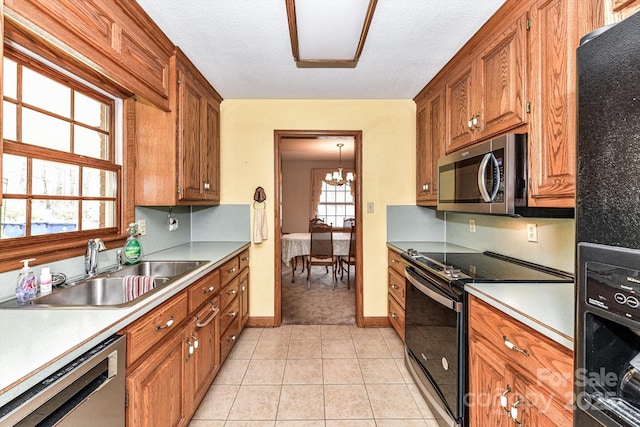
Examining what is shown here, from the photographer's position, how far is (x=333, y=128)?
121 inches

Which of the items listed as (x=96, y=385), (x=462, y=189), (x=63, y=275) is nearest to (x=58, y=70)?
→ (x=63, y=275)

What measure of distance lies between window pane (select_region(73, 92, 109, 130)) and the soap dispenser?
0.89 metres

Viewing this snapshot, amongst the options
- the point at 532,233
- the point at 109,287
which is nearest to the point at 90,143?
the point at 109,287

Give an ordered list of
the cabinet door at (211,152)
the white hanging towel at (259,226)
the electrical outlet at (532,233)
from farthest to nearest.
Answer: the white hanging towel at (259,226), the cabinet door at (211,152), the electrical outlet at (532,233)

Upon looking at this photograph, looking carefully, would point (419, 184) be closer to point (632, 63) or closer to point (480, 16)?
point (480, 16)

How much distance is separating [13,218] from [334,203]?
21.3 ft

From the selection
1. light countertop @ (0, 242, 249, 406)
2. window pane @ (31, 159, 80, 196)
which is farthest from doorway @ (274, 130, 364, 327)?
light countertop @ (0, 242, 249, 406)

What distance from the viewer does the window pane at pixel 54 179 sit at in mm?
1455

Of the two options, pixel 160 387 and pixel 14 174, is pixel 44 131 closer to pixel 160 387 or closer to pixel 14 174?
pixel 14 174

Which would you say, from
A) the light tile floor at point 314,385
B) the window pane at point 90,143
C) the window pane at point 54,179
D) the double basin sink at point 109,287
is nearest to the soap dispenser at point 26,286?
the double basin sink at point 109,287

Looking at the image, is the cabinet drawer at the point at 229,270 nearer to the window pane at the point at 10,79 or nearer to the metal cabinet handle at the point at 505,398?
the window pane at the point at 10,79

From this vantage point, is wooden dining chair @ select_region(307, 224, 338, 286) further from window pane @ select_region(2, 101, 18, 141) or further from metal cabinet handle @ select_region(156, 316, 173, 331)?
window pane @ select_region(2, 101, 18, 141)

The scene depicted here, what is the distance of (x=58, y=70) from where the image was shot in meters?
1.54

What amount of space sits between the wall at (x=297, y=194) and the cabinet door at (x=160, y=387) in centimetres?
607
